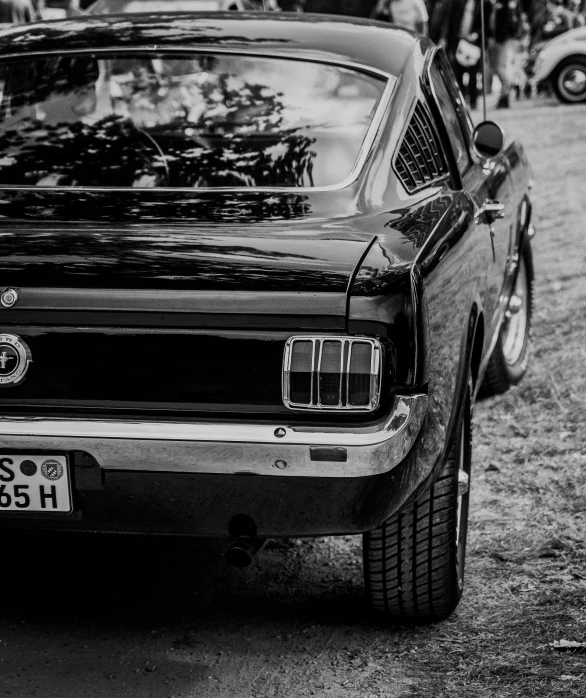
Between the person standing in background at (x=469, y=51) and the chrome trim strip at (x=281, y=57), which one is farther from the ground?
the chrome trim strip at (x=281, y=57)

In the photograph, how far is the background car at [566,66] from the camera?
56.5ft

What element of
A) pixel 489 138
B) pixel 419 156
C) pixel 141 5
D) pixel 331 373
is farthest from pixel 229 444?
pixel 141 5

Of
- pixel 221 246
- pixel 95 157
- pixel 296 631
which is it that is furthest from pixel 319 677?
pixel 95 157

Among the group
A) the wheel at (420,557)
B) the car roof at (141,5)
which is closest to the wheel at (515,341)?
the wheel at (420,557)

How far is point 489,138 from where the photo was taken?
173 inches

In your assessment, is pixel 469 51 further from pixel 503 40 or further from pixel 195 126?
pixel 195 126

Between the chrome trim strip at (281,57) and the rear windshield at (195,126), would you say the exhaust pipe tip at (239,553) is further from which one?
the rear windshield at (195,126)

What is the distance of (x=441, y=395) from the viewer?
288 cm

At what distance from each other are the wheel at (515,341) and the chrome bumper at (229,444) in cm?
274

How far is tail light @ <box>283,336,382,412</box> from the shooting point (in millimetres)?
2545

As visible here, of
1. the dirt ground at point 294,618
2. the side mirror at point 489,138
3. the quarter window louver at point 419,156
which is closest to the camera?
the dirt ground at point 294,618

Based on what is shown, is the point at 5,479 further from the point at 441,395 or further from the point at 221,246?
the point at 441,395

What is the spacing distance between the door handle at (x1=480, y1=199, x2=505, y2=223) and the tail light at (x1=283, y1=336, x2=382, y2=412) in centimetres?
153

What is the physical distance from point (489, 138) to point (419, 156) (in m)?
0.98
